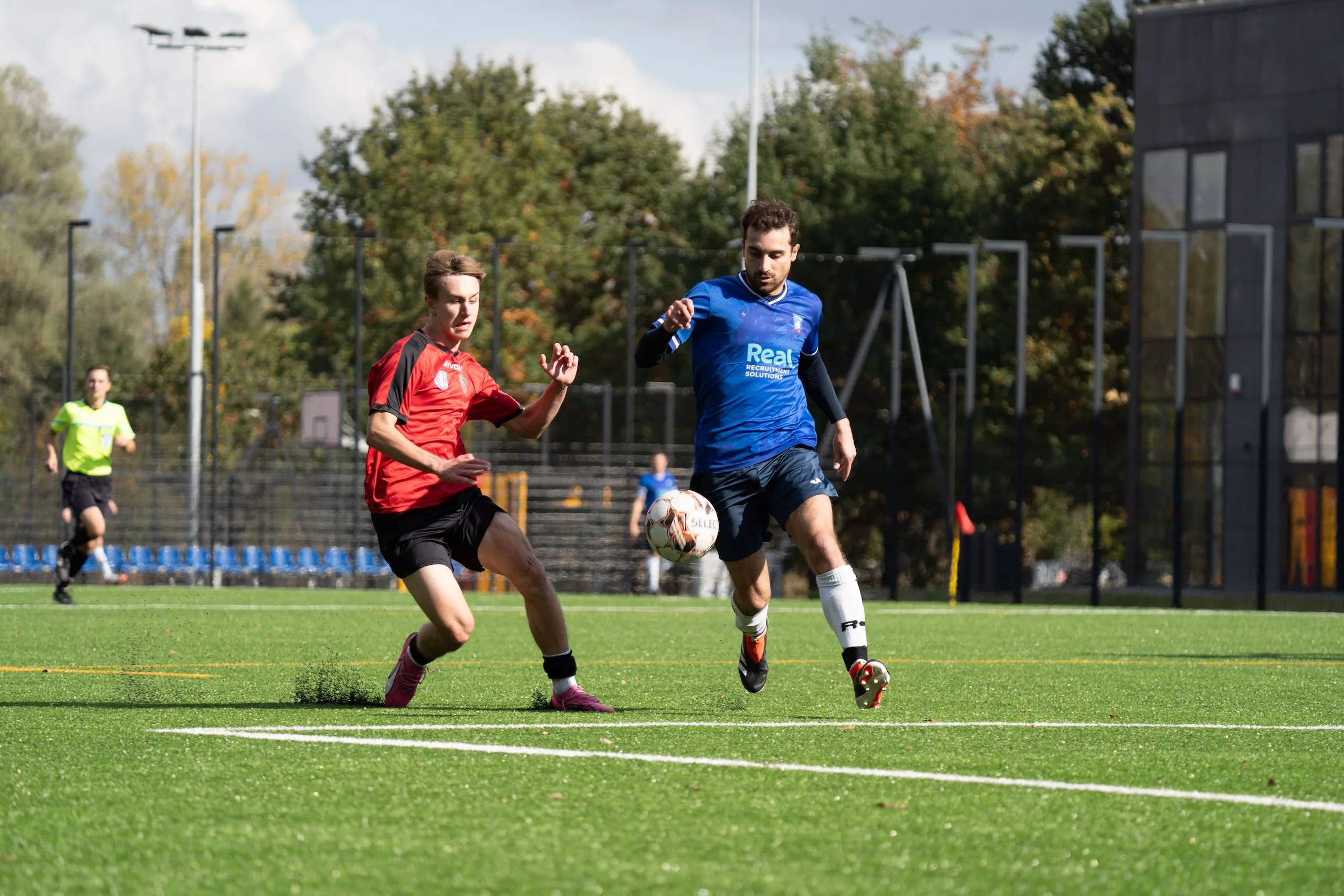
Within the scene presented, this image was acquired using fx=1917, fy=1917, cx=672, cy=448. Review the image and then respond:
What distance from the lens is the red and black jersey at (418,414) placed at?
792cm

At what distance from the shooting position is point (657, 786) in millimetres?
5480

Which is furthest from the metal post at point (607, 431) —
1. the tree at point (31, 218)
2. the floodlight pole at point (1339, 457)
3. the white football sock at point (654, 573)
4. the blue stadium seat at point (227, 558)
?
the tree at point (31, 218)

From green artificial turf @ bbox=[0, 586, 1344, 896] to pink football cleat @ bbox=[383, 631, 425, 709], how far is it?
14 cm

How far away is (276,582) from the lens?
35.9 m

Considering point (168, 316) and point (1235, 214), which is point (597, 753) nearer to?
point (1235, 214)

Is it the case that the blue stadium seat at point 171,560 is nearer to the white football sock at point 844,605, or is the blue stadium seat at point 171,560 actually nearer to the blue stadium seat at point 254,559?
the blue stadium seat at point 254,559

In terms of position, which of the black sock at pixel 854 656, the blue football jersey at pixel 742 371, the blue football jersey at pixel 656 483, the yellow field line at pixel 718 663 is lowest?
the yellow field line at pixel 718 663

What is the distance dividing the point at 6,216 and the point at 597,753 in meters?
53.4

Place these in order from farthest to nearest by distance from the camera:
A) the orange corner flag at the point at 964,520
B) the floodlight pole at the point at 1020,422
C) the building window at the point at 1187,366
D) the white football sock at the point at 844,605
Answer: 1. the building window at the point at 1187,366
2. the orange corner flag at the point at 964,520
3. the floodlight pole at the point at 1020,422
4. the white football sock at the point at 844,605

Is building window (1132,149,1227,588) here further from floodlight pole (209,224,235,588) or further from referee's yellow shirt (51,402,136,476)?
referee's yellow shirt (51,402,136,476)

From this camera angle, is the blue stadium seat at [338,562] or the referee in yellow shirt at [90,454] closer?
the referee in yellow shirt at [90,454]

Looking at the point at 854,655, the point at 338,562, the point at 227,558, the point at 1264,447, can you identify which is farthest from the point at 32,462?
the point at 854,655

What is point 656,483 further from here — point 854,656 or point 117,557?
point 854,656

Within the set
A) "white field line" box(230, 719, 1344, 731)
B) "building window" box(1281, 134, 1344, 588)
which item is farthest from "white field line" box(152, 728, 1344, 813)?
"building window" box(1281, 134, 1344, 588)
